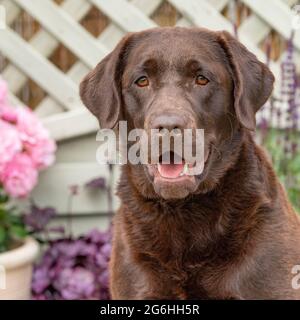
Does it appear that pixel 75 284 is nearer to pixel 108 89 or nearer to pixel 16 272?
pixel 16 272

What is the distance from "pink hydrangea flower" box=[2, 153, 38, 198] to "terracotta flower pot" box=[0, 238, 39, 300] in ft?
0.94

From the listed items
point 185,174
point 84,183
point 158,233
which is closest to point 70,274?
point 84,183

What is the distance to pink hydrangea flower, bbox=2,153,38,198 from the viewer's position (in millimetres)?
3531

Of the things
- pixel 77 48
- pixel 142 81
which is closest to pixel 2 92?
pixel 77 48

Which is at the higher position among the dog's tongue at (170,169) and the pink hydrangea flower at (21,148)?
the pink hydrangea flower at (21,148)

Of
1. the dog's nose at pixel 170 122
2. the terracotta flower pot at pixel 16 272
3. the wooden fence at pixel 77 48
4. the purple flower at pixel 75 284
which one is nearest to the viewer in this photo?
the dog's nose at pixel 170 122

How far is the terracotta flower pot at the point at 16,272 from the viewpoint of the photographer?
3.37m

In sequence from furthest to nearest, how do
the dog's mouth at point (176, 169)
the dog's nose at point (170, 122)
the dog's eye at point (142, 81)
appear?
the dog's eye at point (142, 81) < the dog's mouth at point (176, 169) < the dog's nose at point (170, 122)

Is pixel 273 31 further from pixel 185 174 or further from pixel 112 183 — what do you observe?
pixel 185 174

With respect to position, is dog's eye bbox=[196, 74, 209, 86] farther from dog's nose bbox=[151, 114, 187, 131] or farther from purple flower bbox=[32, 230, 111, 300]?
purple flower bbox=[32, 230, 111, 300]

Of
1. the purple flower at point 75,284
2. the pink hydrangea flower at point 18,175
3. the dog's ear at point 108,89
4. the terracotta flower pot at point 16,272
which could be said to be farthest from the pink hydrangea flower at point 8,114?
the dog's ear at point 108,89

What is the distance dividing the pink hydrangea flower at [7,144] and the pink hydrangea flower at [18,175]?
48 millimetres

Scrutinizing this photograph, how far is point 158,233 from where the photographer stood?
2.52 m

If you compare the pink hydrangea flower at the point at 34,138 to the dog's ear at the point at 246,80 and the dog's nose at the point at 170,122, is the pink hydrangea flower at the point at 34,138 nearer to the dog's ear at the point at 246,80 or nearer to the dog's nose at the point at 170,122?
the dog's ear at the point at 246,80
